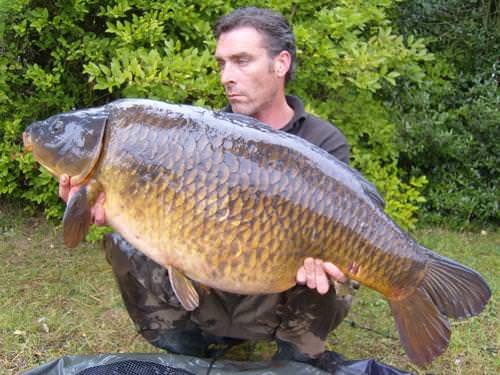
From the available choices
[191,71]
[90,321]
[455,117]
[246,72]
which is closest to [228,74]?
[246,72]

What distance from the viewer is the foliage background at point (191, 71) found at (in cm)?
277

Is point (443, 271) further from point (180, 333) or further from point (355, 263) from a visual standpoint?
point (180, 333)

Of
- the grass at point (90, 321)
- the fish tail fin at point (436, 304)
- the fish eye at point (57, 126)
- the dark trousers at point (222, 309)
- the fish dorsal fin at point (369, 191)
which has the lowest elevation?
the grass at point (90, 321)

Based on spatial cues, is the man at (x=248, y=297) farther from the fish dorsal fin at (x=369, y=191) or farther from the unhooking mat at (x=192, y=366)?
the fish dorsal fin at (x=369, y=191)

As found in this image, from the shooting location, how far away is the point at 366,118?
10.3 feet

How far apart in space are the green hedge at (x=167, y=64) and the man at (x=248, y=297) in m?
0.69

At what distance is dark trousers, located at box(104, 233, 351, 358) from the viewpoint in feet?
5.78

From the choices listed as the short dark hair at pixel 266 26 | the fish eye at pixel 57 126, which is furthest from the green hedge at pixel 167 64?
the fish eye at pixel 57 126

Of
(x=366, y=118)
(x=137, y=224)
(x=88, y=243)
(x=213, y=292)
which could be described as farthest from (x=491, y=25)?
(x=137, y=224)

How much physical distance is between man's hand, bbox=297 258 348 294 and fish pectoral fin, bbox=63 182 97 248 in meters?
0.52

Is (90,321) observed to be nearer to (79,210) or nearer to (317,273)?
(79,210)

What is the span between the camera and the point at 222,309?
1.82 metres

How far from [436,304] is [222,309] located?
62 cm

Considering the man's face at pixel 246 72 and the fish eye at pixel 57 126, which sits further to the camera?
the man's face at pixel 246 72
